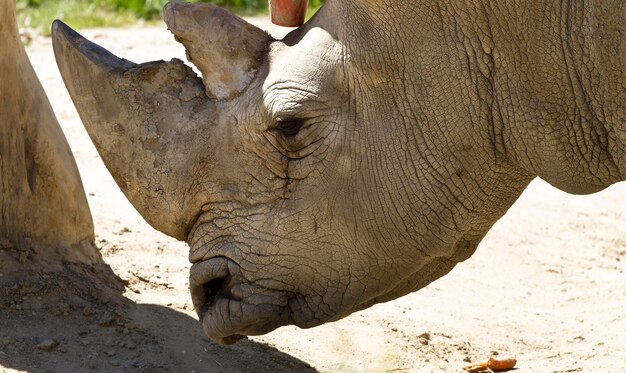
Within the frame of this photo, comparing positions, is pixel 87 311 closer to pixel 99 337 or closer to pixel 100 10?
pixel 99 337

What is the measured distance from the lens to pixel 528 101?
4.80m

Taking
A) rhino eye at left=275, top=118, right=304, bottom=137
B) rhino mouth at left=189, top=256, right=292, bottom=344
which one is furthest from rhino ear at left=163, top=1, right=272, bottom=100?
rhino mouth at left=189, top=256, right=292, bottom=344

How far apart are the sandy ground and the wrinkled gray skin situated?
2.24 feet

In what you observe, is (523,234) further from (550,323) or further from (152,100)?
(152,100)

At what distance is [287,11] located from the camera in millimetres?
5238

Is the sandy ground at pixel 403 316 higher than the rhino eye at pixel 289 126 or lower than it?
lower

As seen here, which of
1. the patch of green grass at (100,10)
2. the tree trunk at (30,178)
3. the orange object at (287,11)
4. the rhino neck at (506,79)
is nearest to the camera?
the rhino neck at (506,79)

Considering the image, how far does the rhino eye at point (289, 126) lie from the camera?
16.0 feet

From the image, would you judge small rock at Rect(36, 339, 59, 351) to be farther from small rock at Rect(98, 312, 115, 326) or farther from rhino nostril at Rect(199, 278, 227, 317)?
rhino nostril at Rect(199, 278, 227, 317)

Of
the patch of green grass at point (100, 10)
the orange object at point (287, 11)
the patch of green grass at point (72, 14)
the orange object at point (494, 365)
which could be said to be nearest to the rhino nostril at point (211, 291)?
the orange object at point (287, 11)

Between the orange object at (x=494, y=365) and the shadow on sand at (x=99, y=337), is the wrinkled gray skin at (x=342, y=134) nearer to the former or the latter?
the shadow on sand at (x=99, y=337)

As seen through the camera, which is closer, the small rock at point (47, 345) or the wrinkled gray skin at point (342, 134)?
the wrinkled gray skin at point (342, 134)

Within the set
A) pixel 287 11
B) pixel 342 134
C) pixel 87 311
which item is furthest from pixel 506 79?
pixel 87 311

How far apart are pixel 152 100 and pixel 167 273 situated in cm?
183
